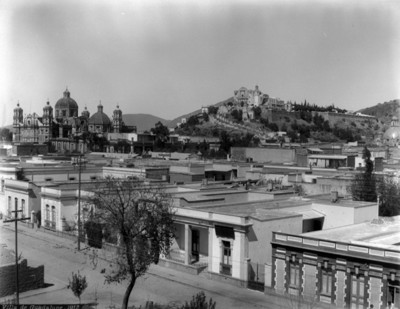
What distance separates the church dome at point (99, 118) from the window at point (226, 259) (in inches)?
5569

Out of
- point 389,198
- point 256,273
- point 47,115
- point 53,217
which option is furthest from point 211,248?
point 47,115

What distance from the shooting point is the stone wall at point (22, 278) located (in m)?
21.7

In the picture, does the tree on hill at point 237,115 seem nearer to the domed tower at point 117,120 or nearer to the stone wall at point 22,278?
the domed tower at point 117,120

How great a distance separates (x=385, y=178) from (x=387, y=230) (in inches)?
714

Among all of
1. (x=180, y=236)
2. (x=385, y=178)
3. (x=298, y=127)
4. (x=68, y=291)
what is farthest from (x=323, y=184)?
(x=298, y=127)

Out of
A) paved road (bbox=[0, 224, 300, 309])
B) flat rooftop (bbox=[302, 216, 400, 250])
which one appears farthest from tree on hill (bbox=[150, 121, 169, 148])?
flat rooftop (bbox=[302, 216, 400, 250])

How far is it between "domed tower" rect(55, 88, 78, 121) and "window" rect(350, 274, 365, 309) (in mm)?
147507

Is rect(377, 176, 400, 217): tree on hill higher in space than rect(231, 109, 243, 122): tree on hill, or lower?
lower

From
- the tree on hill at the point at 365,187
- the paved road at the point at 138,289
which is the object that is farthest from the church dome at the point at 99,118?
the paved road at the point at 138,289

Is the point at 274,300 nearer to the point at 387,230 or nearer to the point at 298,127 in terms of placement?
the point at 387,230

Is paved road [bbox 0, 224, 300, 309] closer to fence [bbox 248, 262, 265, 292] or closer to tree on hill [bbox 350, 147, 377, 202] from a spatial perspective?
fence [bbox 248, 262, 265, 292]

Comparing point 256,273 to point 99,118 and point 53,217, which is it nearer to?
point 53,217

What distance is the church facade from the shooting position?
13475 cm

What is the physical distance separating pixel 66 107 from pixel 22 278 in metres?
142
